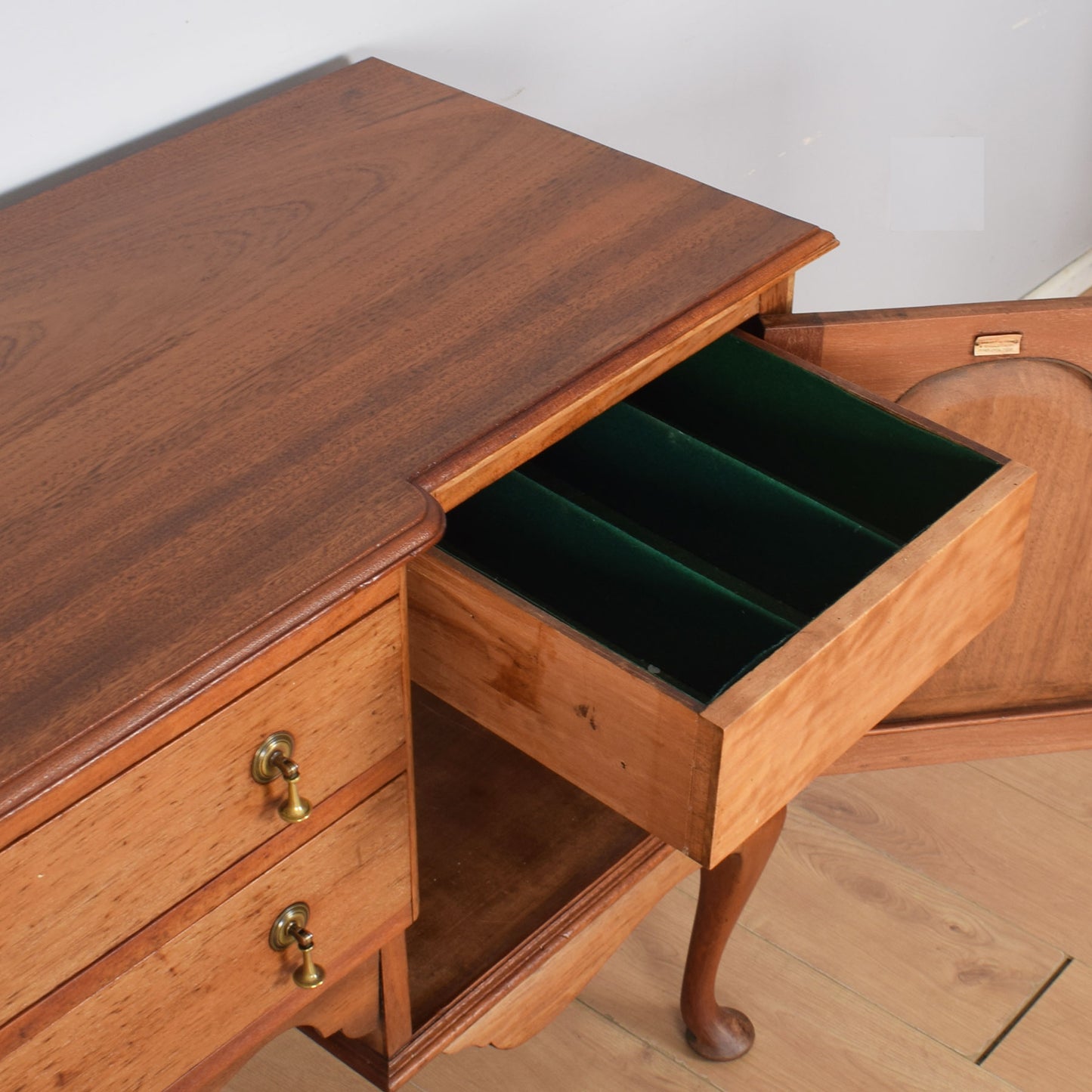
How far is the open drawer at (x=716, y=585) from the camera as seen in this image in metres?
0.67

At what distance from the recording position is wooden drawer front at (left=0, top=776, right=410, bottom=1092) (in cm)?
57

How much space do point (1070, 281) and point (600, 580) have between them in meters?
1.48

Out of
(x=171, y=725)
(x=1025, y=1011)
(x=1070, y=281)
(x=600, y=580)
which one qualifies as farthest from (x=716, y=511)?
(x=1070, y=281)

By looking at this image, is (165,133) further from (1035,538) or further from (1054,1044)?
(1054,1044)

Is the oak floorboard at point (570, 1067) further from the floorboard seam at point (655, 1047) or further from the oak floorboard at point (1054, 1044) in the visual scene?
the oak floorboard at point (1054, 1044)

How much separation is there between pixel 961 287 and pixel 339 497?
140 centimetres

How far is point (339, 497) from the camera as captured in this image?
60 cm

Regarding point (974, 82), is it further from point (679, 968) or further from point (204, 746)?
point (204, 746)

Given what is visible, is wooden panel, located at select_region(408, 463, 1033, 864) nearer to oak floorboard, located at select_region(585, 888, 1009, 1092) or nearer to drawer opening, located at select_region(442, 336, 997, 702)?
drawer opening, located at select_region(442, 336, 997, 702)

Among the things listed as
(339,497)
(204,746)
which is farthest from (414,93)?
(204,746)

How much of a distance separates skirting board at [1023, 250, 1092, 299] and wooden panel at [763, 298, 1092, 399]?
105cm

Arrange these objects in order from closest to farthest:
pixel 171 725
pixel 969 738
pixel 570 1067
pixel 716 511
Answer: pixel 171 725
pixel 716 511
pixel 570 1067
pixel 969 738

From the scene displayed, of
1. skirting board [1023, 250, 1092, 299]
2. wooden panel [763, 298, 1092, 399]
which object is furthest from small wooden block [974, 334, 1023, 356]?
skirting board [1023, 250, 1092, 299]

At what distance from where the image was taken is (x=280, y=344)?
0.70 metres
